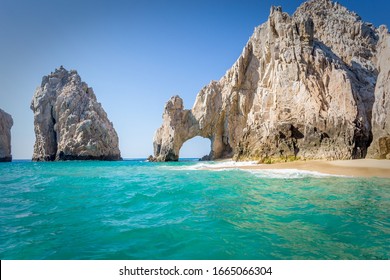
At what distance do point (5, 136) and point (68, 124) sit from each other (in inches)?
1051

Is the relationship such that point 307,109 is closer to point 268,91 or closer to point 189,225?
point 268,91

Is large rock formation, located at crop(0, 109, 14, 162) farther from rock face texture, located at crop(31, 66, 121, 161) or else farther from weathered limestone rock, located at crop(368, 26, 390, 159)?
weathered limestone rock, located at crop(368, 26, 390, 159)

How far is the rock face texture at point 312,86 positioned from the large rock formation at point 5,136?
7497 cm

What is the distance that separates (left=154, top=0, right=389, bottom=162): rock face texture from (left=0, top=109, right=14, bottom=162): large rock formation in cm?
7497

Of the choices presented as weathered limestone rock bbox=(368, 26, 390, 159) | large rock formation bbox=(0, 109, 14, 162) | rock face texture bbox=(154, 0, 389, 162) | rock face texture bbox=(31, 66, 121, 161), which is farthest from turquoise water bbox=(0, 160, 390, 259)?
large rock formation bbox=(0, 109, 14, 162)

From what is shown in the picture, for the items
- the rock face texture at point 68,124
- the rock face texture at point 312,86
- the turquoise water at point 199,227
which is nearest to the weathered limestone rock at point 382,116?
the rock face texture at point 312,86

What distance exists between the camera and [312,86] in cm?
3080

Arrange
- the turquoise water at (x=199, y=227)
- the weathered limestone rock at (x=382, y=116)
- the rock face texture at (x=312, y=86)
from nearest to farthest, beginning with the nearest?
the turquoise water at (x=199, y=227) → the weathered limestone rock at (x=382, y=116) → the rock face texture at (x=312, y=86)

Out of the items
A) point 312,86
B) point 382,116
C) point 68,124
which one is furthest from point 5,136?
point 382,116

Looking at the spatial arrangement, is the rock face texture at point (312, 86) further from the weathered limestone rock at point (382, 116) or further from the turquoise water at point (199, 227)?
the turquoise water at point (199, 227)

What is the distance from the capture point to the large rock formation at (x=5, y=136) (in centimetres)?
8019

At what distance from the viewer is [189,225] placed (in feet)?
18.9
